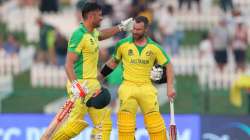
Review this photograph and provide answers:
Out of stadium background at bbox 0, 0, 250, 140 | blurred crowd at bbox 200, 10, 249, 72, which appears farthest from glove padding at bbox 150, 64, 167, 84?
blurred crowd at bbox 200, 10, 249, 72

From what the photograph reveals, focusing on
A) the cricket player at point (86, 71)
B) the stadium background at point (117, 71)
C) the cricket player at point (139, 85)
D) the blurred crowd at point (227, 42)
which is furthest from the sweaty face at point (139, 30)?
the blurred crowd at point (227, 42)

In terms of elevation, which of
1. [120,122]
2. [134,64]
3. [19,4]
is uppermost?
[19,4]

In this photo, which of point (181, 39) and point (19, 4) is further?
point (19, 4)

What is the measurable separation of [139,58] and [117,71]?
523cm

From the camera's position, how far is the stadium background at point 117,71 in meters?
16.2

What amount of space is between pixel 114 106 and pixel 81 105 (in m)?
6.99

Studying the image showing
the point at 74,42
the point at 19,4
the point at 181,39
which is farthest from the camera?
the point at 19,4

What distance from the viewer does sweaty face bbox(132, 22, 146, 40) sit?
41.6ft

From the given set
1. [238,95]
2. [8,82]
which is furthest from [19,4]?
[238,95]

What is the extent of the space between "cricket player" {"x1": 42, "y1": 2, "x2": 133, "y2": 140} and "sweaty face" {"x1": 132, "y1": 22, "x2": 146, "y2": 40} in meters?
0.55

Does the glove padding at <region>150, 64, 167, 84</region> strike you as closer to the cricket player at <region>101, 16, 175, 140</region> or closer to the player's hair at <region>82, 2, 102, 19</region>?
the cricket player at <region>101, 16, 175, 140</region>

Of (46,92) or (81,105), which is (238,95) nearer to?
(46,92)

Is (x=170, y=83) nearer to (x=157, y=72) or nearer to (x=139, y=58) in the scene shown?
(x=157, y=72)

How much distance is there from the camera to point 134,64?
12.8m
